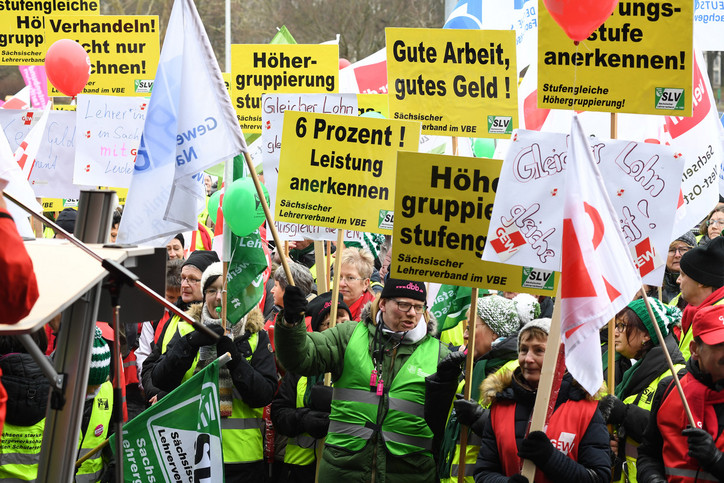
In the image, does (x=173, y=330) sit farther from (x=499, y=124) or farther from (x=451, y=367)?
(x=499, y=124)

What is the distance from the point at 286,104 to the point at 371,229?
72.2 inches

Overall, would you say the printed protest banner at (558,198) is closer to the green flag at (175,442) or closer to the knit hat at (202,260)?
the green flag at (175,442)

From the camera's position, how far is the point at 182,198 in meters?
4.02

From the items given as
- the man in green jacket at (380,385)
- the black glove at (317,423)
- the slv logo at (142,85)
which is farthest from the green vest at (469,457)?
the slv logo at (142,85)

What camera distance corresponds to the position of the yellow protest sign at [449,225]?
16.0 feet

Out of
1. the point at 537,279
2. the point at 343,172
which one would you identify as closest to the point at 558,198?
the point at 537,279

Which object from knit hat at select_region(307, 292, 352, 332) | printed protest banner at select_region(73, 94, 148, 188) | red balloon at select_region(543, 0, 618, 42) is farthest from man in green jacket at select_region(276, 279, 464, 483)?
printed protest banner at select_region(73, 94, 148, 188)

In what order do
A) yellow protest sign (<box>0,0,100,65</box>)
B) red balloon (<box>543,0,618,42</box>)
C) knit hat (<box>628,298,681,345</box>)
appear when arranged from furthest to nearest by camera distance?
yellow protest sign (<box>0,0,100,65</box>) < knit hat (<box>628,298,681,345</box>) < red balloon (<box>543,0,618,42</box>)

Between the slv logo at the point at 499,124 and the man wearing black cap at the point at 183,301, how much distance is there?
85.3 inches

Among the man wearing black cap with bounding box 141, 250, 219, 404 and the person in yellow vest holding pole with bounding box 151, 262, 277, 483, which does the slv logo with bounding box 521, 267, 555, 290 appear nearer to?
the person in yellow vest holding pole with bounding box 151, 262, 277, 483

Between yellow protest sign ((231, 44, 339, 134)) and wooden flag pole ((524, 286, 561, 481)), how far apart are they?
484cm

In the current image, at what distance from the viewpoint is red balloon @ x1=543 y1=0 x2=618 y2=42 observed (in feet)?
14.3

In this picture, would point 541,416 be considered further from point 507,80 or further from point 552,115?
point 552,115

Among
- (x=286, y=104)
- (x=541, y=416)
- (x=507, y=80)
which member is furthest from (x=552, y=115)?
(x=541, y=416)
